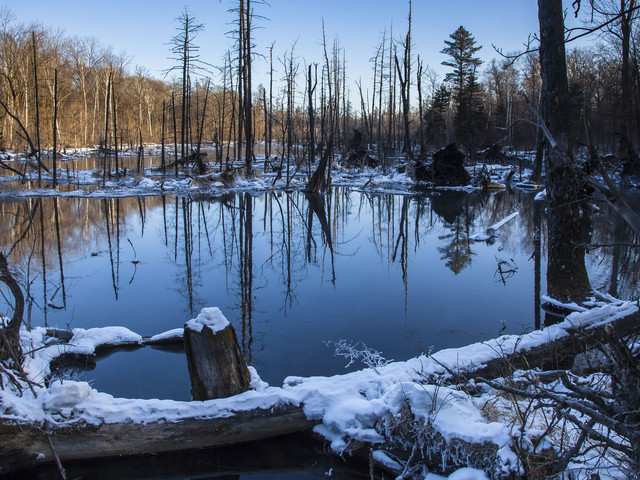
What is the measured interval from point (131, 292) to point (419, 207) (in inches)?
529

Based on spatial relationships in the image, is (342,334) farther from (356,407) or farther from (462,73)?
(462,73)

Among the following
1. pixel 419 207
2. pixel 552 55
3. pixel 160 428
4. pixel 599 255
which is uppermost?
pixel 552 55

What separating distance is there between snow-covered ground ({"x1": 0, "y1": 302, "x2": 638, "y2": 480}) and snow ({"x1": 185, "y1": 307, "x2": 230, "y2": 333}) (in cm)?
2

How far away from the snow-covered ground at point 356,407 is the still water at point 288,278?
1021 millimetres

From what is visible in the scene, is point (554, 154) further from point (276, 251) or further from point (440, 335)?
point (276, 251)

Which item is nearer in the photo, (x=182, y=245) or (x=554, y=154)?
(x=554, y=154)

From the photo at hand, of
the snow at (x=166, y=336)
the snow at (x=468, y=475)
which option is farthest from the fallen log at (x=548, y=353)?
the snow at (x=166, y=336)

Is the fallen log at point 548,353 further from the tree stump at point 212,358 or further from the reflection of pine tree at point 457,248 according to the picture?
the reflection of pine tree at point 457,248

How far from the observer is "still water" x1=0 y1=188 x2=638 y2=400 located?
19.1ft

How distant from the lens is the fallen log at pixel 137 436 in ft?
11.4

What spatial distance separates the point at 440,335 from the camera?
6219 millimetres

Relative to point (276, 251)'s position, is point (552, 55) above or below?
above

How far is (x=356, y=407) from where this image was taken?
3.73 metres

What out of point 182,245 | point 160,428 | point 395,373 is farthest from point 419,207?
point 160,428
